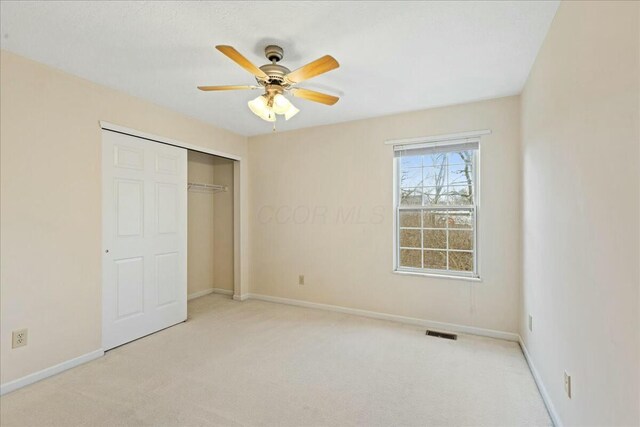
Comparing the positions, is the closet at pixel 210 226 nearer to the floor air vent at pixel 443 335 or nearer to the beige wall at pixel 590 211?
the floor air vent at pixel 443 335

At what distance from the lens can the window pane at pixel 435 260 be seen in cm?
354

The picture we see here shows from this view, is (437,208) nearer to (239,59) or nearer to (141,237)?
(239,59)

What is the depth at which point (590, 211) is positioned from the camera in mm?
1379

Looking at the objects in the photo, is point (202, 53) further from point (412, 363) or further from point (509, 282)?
point (509, 282)

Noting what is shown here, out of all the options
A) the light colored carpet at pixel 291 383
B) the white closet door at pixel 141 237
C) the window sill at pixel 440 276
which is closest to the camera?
the light colored carpet at pixel 291 383

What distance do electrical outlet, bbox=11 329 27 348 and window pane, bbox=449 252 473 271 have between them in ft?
12.9

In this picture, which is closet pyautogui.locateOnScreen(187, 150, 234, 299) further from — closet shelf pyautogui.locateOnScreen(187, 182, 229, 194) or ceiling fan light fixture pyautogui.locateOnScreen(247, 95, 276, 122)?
ceiling fan light fixture pyautogui.locateOnScreen(247, 95, 276, 122)

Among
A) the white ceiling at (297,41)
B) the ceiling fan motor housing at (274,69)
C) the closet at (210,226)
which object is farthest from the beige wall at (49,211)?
the closet at (210,226)

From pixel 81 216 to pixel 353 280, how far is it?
2.96m

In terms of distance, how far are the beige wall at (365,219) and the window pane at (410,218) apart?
17cm

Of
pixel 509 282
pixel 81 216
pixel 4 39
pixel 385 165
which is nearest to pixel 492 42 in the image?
pixel 385 165

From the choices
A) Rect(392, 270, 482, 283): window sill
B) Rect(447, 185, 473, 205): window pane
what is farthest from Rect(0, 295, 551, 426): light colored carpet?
Rect(447, 185, 473, 205): window pane

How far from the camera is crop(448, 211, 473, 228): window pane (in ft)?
11.2

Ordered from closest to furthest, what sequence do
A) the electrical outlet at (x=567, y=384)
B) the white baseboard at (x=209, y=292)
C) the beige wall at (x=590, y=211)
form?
1. the beige wall at (x=590, y=211)
2. the electrical outlet at (x=567, y=384)
3. the white baseboard at (x=209, y=292)
